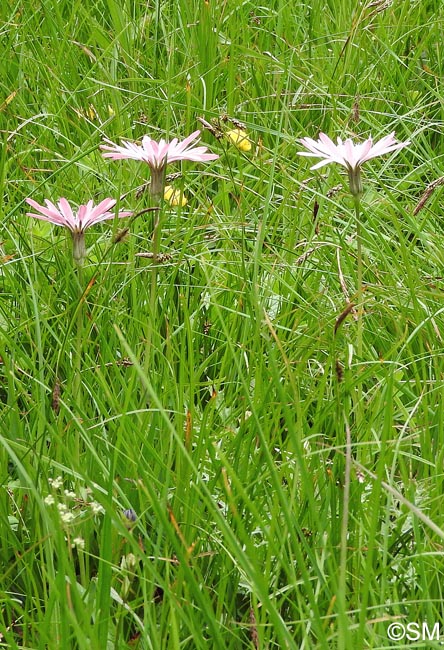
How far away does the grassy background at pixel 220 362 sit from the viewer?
3.34ft

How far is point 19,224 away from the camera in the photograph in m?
1.85

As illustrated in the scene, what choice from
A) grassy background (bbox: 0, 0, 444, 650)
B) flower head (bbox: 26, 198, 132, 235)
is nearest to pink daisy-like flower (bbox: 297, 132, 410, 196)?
grassy background (bbox: 0, 0, 444, 650)

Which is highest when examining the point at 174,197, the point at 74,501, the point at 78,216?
the point at 174,197

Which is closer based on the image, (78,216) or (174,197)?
(78,216)

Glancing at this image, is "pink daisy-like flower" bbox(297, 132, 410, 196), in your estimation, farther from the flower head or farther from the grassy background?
the flower head

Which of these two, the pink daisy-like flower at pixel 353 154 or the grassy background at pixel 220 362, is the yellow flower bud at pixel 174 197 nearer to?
the grassy background at pixel 220 362

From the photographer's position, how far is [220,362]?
1.56 m

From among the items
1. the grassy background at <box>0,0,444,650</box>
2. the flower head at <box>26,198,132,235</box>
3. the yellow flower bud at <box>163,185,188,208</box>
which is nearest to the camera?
the grassy background at <box>0,0,444,650</box>

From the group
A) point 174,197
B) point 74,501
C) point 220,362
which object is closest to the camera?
point 74,501

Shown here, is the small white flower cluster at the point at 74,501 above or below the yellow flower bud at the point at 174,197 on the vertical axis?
below

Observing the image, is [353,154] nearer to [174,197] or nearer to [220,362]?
[220,362]

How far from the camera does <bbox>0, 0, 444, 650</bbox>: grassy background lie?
1.02 meters

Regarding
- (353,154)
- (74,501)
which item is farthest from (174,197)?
(74,501)

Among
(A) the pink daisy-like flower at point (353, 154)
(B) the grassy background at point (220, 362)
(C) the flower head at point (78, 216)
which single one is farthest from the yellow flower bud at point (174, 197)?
(C) the flower head at point (78, 216)
